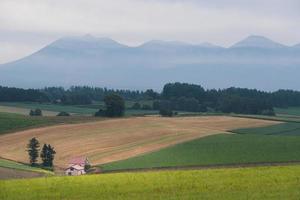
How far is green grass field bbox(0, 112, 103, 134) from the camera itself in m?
83.7

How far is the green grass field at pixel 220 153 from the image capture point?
54562 millimetres

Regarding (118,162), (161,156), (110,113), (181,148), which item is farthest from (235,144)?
(110,113)

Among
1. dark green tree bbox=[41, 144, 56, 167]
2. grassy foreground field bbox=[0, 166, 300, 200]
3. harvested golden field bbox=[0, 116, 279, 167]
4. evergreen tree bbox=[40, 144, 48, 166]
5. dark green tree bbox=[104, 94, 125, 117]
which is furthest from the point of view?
dark green tree bbox=[104, 94, 125, 117]

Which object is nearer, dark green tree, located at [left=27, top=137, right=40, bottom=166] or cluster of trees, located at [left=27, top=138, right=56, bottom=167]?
cluster of trees, located at [left=27, top=138, right=56, bottom=167]

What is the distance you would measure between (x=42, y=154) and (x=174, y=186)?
41545 millimetres

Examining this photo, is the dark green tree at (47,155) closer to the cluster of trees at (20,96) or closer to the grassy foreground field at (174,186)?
the grassy foreground field at (174,186)

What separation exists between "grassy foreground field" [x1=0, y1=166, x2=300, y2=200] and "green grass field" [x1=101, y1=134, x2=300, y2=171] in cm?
2665

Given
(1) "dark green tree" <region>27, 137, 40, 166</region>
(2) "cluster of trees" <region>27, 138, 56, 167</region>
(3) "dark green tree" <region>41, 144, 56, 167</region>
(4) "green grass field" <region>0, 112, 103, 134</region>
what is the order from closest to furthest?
(3) "dark green tree" <region>41, 144, 56, 167</region>, (2) "cluster of trees" <region>27, 138, 56, 167</region>, (1) "dark green tree" <region>27, 137, 40, 166</region>, (4) "green grass field" <region>0, 112, 103, 134</region>

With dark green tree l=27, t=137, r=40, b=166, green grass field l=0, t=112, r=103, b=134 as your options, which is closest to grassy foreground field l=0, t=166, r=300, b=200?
dark green tree l=27, t=137, r=40, b=166

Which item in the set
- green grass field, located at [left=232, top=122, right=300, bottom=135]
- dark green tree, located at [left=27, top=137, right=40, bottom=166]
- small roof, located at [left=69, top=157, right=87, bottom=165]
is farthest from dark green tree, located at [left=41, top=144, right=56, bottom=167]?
green grass field, located at [left=232, top=122, right=300, bottom=135]

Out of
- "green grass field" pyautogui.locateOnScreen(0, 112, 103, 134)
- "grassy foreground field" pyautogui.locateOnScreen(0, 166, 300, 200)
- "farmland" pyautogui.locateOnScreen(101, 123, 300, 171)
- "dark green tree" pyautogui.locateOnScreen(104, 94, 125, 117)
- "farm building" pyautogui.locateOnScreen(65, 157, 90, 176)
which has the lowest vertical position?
"farm building" pyautogui.locateOnScreen(65, 157, 90, 176)

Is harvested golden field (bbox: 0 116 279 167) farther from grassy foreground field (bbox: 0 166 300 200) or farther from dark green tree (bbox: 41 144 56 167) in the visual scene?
grassy foreground field (bbox: 0 166 300 200)

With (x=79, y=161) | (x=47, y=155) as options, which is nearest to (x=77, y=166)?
(x=79, y=161)

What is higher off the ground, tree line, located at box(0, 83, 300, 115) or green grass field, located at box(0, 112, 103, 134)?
tree line, located at box(0, 83, 300, 115)
